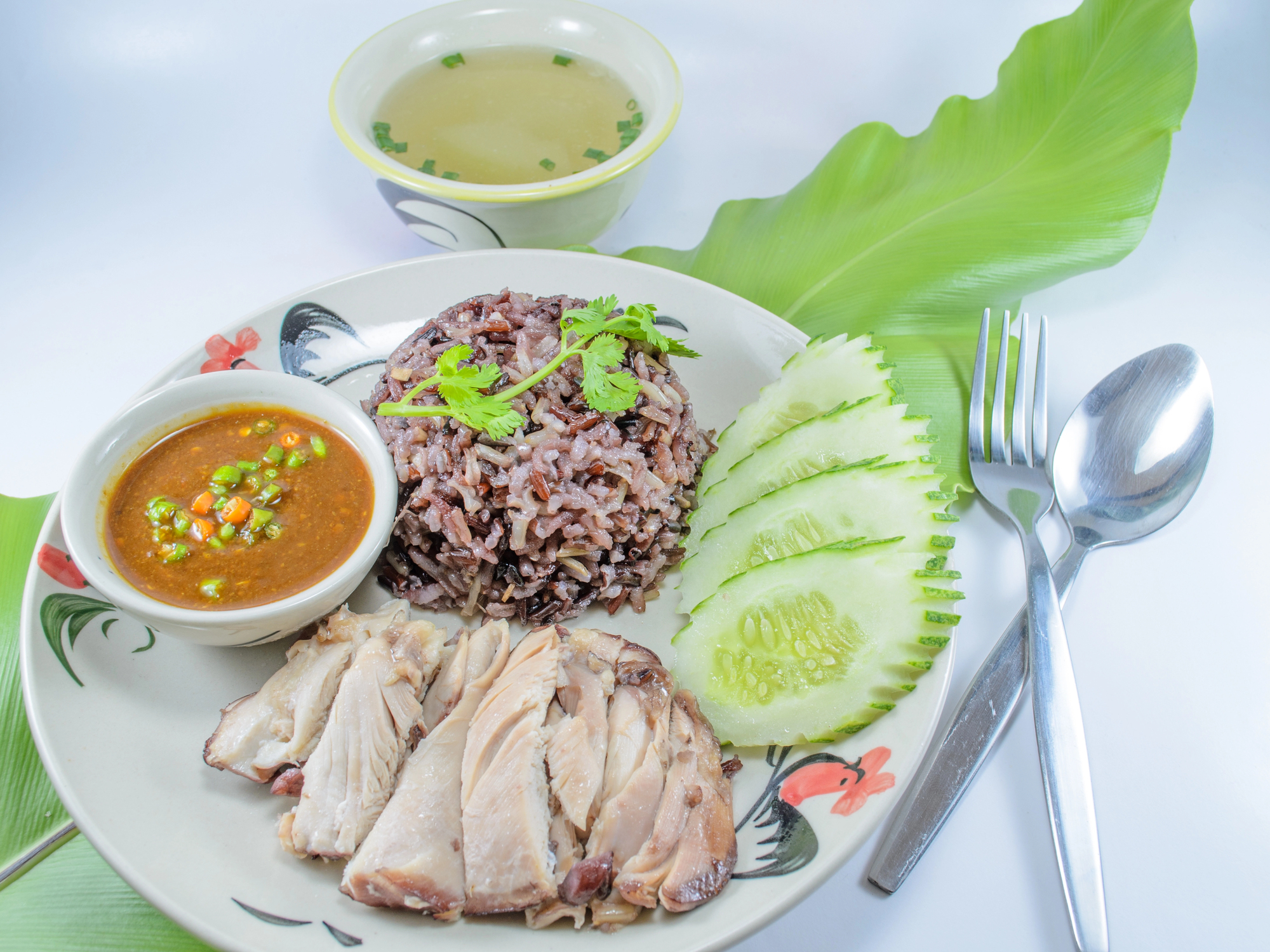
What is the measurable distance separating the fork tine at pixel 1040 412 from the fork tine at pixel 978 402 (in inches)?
10.7

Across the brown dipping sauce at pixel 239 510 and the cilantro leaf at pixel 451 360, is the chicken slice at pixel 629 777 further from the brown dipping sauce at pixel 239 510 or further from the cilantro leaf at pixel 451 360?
the cilantro leaf at pixel 451 360

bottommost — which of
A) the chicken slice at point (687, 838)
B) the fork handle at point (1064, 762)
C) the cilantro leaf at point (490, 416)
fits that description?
the chicken slice at point (687, 838)

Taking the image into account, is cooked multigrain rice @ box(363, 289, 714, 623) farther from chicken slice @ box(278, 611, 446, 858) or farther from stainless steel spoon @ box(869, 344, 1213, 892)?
stainless steel spoon @ box(869, 344, 1213, 892)

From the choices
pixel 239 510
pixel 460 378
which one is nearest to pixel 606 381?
pixel 460 378

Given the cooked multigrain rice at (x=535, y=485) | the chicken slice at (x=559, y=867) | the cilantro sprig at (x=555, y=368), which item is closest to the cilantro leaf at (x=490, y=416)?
the cilantro sprig at (x=555, y=368)

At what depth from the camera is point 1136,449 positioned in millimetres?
4355

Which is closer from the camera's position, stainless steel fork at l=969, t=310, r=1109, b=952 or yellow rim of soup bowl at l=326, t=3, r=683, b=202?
stainless steel fork at l=969, t=310, r=1109, b=952

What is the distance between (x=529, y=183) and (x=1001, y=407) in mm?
2971

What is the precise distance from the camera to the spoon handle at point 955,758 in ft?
10.9

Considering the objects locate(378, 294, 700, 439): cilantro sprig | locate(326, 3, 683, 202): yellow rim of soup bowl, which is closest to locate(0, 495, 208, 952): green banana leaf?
locate(378, 294, 700, 439): cilantro sprig

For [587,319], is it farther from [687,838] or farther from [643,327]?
[687,838]

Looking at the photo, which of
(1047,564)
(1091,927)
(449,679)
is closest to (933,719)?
(1091,927)

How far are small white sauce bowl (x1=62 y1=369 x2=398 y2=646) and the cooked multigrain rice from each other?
0.27 metres

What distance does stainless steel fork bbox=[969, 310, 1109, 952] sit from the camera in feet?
10.0
